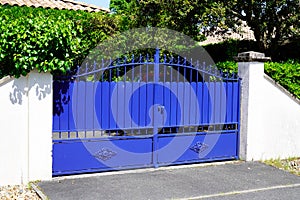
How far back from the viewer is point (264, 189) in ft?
21.4

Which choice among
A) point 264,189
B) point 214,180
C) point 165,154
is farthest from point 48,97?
point 264,189

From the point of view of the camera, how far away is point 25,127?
6266 mm

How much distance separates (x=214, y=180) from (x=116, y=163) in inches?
64.8

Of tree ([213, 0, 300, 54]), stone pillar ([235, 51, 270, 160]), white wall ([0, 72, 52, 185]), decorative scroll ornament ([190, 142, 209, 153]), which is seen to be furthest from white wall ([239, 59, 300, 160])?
white wall ([0, 72, 52, 185])

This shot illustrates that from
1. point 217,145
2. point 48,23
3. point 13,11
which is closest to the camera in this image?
point 48,23

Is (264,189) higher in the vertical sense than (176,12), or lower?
lower

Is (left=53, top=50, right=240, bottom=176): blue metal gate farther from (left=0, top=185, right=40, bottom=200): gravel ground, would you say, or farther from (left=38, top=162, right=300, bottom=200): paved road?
(left=0, top=185, right=40, bottom=200): gravel ground

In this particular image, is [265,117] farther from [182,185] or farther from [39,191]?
[39,191]

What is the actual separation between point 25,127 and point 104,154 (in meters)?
1.39

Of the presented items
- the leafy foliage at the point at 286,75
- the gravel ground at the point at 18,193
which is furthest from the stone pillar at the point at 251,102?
the gravel ground at the point at 18,193

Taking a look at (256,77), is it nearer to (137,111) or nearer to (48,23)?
(137,111)

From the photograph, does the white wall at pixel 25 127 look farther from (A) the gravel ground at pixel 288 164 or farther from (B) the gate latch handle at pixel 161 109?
(A) the gravel ground at pixel 288 164

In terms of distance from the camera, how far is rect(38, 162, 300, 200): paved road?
6070 millimetres

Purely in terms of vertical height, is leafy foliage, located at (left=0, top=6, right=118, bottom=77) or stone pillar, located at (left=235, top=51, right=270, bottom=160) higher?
leafy foliage, located at (left=0, top=6, right=118, bottom=77)
